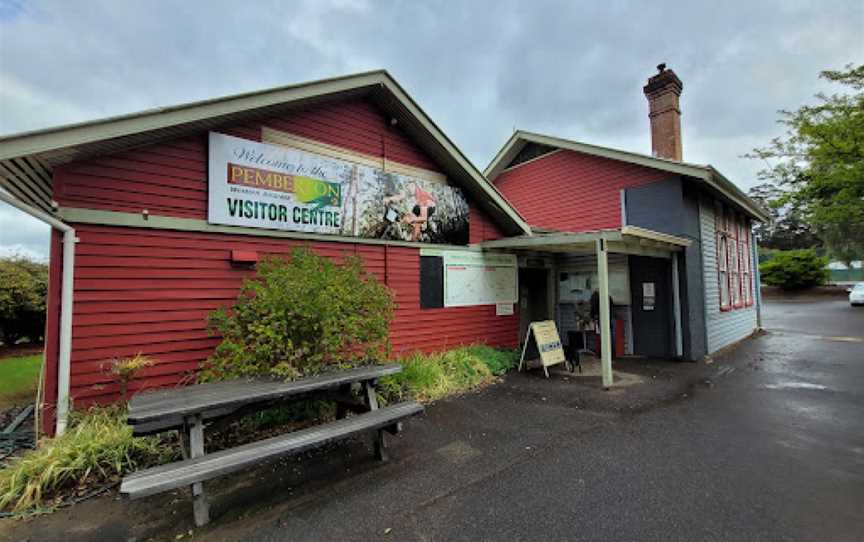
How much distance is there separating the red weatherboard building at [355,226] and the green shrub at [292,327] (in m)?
0.96

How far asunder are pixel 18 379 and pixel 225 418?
6574 mm

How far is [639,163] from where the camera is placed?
8.79 metres

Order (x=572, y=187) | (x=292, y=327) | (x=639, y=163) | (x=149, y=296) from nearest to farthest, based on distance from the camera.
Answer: (x=292, y=327) → (x=149, y=296) → (x=639, y=163) → (x=572, y=187)

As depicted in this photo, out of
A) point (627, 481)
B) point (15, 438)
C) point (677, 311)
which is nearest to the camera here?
point (627, 481)

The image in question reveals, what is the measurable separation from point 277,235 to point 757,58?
57.1ft

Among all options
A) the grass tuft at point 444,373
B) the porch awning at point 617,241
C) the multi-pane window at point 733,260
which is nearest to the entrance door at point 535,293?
the porch awning at point 617,241

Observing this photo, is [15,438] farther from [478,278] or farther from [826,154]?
[826,154]

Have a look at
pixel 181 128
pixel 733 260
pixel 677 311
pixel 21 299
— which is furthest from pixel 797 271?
pixel 21 299

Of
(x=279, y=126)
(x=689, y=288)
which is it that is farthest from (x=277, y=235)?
(x=689, y=288)

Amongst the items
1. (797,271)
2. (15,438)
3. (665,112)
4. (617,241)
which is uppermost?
(665,112)

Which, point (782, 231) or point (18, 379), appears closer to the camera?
point (18, 379)

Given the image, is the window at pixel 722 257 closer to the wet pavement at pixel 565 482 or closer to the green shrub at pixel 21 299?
the wet pavement at pixel 565 482

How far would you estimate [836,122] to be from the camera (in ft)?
44.7

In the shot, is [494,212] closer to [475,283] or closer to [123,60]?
[475,283]
